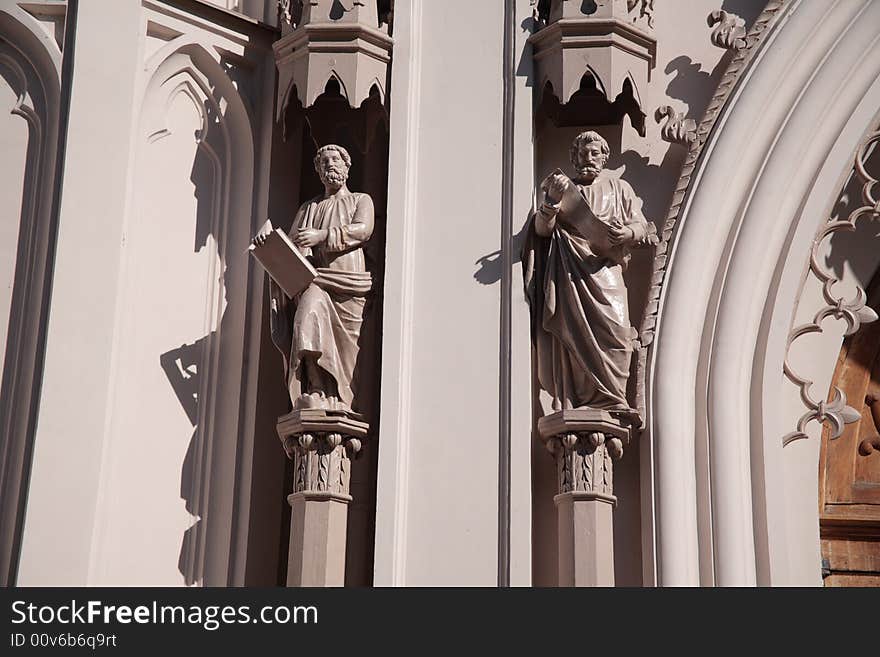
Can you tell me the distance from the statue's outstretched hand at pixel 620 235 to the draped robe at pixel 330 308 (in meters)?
0.98

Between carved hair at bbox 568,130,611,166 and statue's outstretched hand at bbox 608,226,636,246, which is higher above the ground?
carved hair at bbox 568,130,611,166

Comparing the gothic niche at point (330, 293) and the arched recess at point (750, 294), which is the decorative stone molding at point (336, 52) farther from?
the arched recess at point (750, 294)

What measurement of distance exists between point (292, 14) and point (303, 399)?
5.86 ft

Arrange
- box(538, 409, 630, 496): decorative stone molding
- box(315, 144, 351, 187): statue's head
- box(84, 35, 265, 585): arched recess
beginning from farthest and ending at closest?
box(315, 144, 351, 187): statue's head < box(84, 35, 265, 585): arched recess < box(538, 409, 630, 496): decorative stone molding

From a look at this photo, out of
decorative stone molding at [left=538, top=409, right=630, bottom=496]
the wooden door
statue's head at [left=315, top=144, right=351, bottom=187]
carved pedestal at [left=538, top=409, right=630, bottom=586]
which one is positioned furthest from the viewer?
the wooden door

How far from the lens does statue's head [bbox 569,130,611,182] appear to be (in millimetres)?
6871

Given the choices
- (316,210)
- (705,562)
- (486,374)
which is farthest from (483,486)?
(316,210)

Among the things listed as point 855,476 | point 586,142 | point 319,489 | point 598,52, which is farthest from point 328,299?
point 855,476

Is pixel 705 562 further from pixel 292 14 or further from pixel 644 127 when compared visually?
pixel 292 14

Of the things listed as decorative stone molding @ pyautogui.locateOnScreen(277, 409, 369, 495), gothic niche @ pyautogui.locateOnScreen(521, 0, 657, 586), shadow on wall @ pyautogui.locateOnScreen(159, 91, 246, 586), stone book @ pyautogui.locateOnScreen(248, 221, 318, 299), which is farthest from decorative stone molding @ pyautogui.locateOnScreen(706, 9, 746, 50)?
decorative stone molding @ pyautogui.locateOnScreen(277, 409, 369, 495)

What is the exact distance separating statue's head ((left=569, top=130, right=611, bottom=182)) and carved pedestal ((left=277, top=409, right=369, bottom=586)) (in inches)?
53.4

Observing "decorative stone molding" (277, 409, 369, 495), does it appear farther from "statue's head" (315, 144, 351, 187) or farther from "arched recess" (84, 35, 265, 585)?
"statue's head" (315, 144, 351, 187)

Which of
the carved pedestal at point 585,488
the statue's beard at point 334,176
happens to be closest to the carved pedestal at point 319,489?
the carved pedestal at point 585,488

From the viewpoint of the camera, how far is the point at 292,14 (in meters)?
7.35
